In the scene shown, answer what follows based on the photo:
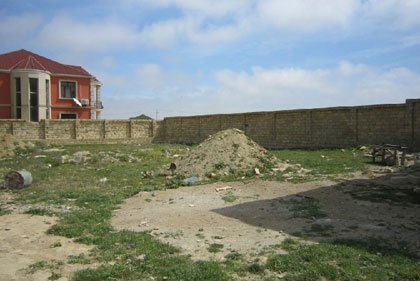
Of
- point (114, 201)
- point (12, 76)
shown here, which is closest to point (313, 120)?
point (114, 201)

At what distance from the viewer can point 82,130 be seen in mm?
31391

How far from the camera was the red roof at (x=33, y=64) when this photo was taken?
35531mm

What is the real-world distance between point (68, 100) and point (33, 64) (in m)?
4.31

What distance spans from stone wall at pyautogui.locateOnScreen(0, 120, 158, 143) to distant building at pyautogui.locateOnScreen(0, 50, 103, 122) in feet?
21.0

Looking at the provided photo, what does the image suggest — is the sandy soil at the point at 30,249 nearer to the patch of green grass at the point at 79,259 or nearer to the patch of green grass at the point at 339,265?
the patch of green grass at the point at 79,259

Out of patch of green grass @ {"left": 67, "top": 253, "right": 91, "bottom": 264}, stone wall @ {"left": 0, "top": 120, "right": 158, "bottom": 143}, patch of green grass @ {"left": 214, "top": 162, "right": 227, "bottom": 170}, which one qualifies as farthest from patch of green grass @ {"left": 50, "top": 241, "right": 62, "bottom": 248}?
stone wall @ {"left": 0, "top": 120, "right": 158, "bottom": 143}

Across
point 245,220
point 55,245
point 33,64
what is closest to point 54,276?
point 55,245

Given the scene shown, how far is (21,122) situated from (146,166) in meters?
16.4

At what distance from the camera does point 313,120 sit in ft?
72.5

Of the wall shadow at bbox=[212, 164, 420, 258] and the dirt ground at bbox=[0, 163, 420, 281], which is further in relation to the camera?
the wall shadow at bbox=[212, 164, 420, 258]

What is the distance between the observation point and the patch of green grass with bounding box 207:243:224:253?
5.85 meters

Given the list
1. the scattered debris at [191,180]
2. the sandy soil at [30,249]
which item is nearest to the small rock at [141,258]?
the sandy soil at [30,249]

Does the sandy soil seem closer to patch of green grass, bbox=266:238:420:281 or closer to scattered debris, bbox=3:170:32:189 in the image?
patch of green grass, bbox=266:238:420:281

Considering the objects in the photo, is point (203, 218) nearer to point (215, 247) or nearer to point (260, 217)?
point (260, 217)
